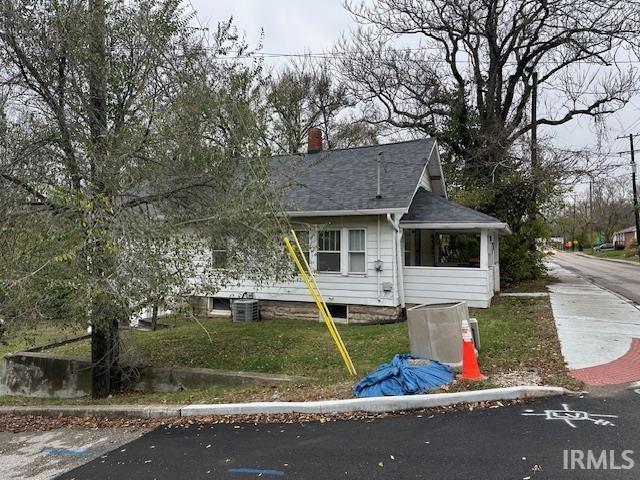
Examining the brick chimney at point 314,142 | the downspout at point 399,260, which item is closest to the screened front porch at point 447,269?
the downspout at point 399,260

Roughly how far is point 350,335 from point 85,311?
18.7 ft

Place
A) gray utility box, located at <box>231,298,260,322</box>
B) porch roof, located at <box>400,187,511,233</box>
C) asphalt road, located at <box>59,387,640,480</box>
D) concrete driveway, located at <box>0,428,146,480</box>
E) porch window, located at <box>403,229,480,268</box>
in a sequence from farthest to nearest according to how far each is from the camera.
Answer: porch window, located at <box>403,229,480,268</box>, gray utility box, located at <box>231,298,260,322</box>, porch roof, located at <box>400,187,511,233</box>, concrete driveway, located at <box>0,428,146,480</box>, asphalt road, located at <box>59,387,640,480</box>

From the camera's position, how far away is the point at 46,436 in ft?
19.1

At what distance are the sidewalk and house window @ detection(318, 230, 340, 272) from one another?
5.43 meters

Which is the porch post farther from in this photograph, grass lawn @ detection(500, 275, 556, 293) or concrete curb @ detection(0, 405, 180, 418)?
concrete curb @ detection(0, 405, 180, 418)

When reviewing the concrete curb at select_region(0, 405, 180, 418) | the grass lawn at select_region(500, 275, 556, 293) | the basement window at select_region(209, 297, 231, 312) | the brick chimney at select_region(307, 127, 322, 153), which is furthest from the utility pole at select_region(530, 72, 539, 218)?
the concrete curb at select_region(0, 405, 180, 418)

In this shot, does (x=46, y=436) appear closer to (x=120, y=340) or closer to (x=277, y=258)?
(x=120, y=340)

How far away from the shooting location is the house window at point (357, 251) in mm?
12148

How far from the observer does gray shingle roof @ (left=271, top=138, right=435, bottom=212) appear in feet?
38.7

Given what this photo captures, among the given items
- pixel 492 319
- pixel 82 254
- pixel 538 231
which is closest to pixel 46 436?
pixel 82 254

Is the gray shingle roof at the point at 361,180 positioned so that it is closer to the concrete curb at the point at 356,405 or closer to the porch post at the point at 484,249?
the porch post at the point at 484,249

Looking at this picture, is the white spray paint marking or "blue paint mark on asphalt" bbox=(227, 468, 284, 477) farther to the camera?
the white spray paint marking

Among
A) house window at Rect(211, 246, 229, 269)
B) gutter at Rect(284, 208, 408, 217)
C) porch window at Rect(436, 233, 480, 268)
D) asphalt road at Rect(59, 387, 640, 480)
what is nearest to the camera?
asphalt road at Rect(59, 387, 640, 480)

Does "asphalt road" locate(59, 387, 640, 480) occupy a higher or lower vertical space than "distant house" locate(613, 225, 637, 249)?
lower
